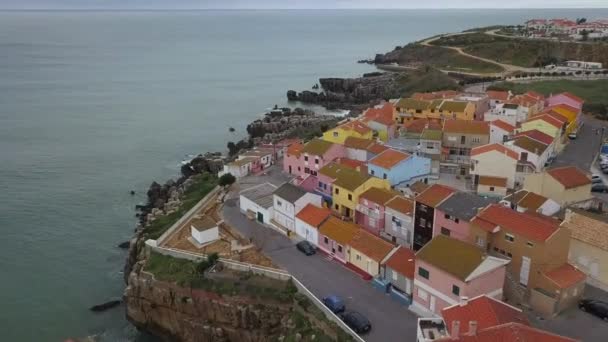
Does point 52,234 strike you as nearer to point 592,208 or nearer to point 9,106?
point 592,208

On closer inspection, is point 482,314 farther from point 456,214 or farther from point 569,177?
point 569,177

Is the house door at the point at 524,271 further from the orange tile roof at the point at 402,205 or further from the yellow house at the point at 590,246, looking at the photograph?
the orange tile roof at the point at 402,205

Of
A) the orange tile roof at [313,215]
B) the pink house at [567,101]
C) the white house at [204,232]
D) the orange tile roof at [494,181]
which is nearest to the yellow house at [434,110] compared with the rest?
the pink house at [567,101]

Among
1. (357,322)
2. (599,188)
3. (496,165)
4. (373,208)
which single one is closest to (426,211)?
(373,208)

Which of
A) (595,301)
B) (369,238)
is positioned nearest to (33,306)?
(369,238)

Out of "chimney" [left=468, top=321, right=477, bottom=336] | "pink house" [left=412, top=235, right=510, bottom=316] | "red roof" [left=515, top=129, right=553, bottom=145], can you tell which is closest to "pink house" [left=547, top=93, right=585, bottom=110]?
"red roof" [left=515, top=129, right=553, bottom=145]

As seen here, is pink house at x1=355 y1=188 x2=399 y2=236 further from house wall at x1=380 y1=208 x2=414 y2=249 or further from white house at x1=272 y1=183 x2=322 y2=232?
white house at x1=272 y1=183 x2=322 y2=232
